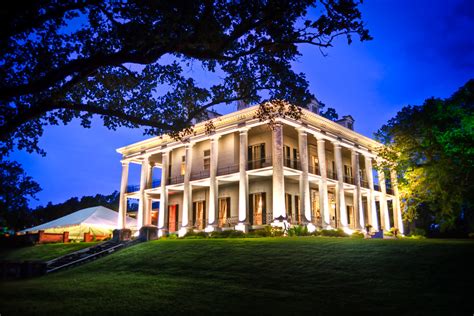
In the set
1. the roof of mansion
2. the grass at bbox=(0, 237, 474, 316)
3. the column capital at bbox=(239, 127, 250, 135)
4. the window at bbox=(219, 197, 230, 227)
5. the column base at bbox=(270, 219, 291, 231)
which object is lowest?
the grass at bbox=(0, 237, 474, 316)

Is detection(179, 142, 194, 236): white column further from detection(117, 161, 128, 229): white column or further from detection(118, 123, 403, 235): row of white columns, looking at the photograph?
detection(117, 161, 128, 229): white column

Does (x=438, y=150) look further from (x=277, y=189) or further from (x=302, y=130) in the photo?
(x=277, y=189)

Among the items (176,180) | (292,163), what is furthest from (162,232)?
(292,163)

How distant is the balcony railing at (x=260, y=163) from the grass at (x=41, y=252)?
12.2 meters

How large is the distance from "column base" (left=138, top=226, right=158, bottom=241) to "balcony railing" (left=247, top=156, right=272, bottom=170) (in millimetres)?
8422

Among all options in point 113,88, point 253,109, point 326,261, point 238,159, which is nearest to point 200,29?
point 113,88

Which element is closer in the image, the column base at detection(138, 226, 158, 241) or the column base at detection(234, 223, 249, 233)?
the column base at detection(138, 226, 158, 241)

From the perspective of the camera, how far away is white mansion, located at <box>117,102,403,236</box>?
27.2 m

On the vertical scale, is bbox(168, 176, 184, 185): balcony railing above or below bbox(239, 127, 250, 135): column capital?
below

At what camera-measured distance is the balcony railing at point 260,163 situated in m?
28.9

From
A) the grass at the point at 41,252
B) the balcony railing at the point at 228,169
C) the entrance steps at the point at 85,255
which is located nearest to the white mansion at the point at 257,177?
the balcony railing at the point at 228,169

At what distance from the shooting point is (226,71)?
490 inches

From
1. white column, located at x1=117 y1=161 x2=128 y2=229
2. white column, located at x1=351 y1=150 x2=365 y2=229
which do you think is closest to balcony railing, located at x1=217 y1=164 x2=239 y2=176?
white column, located at x1=351 y1=150 x2=365 y2=229

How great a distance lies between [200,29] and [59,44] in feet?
14.0
